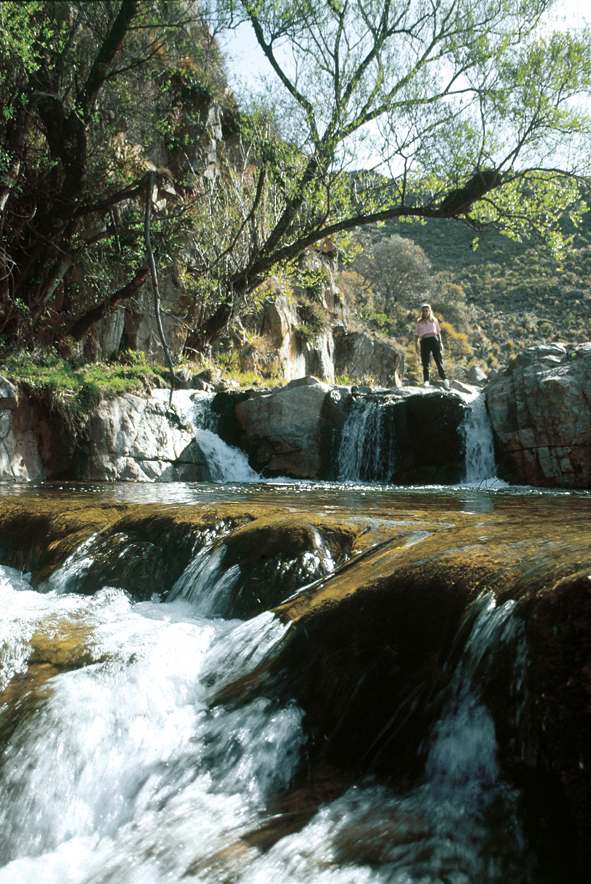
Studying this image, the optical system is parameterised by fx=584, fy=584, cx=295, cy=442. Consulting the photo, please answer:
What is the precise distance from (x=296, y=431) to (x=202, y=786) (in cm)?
942

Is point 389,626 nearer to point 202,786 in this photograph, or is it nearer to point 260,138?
point 202,786

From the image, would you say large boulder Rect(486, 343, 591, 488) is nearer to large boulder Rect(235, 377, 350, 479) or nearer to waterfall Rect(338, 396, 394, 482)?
waterfall Rect(338, 396, 394, 482)

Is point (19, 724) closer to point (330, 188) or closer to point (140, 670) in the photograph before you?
point (140, 670)

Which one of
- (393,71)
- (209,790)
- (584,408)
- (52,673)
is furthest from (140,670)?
(393,71)

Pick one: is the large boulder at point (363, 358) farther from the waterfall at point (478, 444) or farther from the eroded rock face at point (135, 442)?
the eroded rock face at point (135, 442)

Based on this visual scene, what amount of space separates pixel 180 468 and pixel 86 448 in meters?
1.72

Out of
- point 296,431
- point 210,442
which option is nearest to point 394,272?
point 296,431

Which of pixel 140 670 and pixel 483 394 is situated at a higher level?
pixel 483 394

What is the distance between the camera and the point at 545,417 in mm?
9219

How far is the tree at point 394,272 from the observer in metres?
43.2

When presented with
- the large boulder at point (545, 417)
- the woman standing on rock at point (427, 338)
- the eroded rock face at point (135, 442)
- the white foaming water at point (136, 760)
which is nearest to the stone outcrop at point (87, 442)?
the eroded rock face at point (135, 442)

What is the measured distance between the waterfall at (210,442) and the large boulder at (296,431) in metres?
0.28

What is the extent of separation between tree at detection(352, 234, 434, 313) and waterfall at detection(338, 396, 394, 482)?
33.1 m

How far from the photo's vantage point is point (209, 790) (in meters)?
2.18
